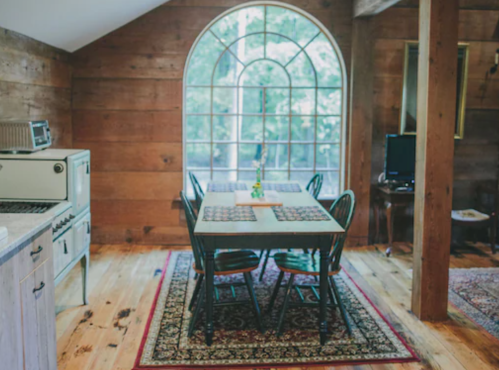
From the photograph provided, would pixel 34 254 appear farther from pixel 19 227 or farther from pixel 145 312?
pixel 145 312

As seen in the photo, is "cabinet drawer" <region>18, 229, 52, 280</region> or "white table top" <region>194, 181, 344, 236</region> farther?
"white table top" <region>194, 181, 344, 236</region>

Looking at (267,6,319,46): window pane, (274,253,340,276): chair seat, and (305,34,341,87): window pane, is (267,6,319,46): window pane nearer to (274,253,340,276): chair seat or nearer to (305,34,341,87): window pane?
(305,34,341,87): window pane

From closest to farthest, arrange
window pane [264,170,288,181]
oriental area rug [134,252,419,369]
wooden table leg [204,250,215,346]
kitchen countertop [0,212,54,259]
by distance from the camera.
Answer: kitchen countertop [0,212,54,259] → oriental area rug [134,252,419,369] → wooden table leg [204,250,215,346] → window pane [264,170,288,181]

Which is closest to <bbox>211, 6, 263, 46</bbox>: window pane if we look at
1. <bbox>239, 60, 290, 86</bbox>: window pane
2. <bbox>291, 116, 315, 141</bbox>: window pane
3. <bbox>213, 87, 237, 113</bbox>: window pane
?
<bbox>239, 60, 290, 86</bbox>: window pane

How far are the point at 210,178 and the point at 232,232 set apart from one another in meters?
2.53

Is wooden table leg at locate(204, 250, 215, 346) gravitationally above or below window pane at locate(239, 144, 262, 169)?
below

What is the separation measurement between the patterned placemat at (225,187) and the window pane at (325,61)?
1541 millimetres

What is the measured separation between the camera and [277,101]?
219 inches

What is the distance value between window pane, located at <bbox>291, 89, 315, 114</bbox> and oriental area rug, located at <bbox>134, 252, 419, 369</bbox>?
2.15 metres

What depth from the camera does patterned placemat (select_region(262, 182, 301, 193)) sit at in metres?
4.55

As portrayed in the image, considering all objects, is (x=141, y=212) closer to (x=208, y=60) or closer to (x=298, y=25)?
(x=208, y=60)

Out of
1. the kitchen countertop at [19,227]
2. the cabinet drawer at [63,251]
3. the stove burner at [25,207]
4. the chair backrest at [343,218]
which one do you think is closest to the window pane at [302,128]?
the chair backrest at [343,218]

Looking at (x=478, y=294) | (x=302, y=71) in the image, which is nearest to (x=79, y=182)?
(x=302, y=71)

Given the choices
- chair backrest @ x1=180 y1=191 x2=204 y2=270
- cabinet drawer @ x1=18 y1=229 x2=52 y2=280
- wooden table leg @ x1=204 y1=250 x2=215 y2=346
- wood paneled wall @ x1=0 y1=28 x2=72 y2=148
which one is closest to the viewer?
cabinet drawer @ x1=18 y1=229 x2=52 y2=280
